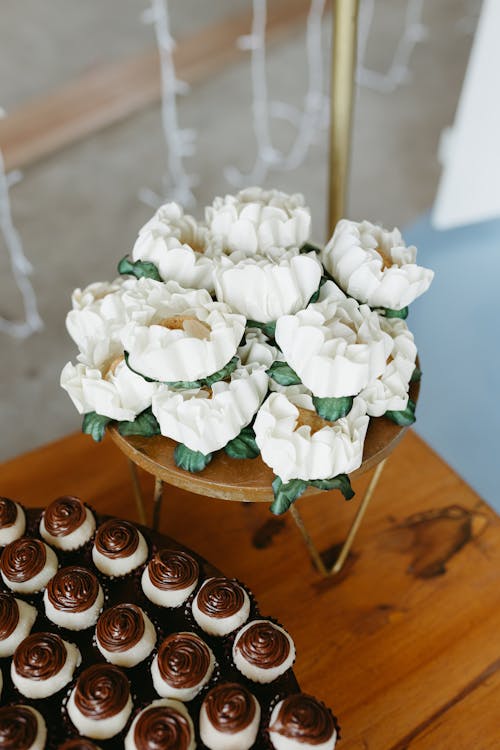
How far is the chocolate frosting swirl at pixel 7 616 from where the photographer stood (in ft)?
2.52

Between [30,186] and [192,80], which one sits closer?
[30,186]

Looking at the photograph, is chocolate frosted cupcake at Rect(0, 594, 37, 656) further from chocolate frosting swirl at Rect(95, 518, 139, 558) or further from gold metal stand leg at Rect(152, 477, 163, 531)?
gold metal stand leg at Rect(152, 477, 163, 531)

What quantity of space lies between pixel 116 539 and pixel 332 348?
34 cm

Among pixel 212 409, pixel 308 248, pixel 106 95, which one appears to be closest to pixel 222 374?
pixel 212 409

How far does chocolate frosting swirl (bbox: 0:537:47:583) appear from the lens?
812mm

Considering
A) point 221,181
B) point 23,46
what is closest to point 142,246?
point 221,181

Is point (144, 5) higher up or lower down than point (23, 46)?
higher up

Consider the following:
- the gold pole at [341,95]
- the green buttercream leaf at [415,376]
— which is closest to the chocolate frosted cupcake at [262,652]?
the green buttercream leaf at [415,376]

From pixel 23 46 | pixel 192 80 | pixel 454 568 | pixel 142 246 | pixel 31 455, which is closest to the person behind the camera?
pixel 142 246

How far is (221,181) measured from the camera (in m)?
2.41

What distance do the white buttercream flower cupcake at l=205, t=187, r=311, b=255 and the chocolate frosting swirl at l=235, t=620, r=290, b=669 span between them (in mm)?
410

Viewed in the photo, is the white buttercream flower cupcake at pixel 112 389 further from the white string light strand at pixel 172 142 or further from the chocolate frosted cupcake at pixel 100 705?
the white string light strand at pixel 172 142

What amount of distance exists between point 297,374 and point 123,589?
0.32 meters

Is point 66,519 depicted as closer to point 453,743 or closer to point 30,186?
point 453,743
